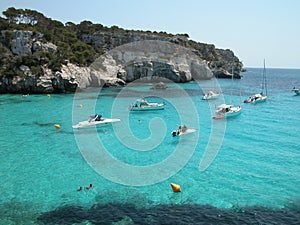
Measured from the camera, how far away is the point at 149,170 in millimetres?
20734

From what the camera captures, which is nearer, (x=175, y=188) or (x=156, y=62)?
(x=175, y=188)

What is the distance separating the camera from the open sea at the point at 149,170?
14.7 m

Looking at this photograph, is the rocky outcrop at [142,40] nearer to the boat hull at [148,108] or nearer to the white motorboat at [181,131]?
the boat hull at [148,108]

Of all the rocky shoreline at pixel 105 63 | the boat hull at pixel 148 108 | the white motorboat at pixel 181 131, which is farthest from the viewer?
the rocky shoreline at pixel 105 63

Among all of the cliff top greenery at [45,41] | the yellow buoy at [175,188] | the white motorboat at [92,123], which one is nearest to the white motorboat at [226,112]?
the white motorboat at [92,123]

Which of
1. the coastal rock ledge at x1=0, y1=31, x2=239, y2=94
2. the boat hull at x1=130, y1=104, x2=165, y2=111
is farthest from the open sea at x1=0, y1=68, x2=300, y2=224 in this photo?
the coastal rock ledge at x1=0, y1=31, x2=239, y2=94

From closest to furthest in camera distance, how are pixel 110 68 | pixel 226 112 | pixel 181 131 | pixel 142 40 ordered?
pixel 181 131 < pixel 226 112 < pixel 110 68 < pixel 142 40

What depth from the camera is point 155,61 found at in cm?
8162

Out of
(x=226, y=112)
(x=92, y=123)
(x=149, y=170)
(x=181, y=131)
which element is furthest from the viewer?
(x=226, y=112)

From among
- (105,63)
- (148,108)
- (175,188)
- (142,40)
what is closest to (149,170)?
(175,188)

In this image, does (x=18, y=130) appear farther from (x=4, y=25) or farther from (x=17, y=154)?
(x=4, y=25)

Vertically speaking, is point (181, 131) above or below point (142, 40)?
below

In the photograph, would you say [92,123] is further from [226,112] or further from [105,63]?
[105,63]

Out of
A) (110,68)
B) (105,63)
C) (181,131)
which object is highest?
(105,63)
